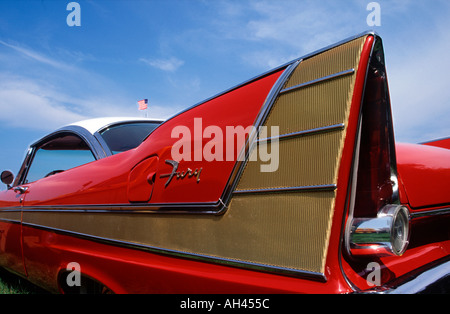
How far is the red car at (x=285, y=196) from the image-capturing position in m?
0.97

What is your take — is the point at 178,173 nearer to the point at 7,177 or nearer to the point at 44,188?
the point at 44,188

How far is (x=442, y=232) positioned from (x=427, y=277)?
54cm

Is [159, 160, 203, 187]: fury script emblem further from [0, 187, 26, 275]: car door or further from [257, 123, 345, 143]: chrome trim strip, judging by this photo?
[0, 187, 26, 275]: car door

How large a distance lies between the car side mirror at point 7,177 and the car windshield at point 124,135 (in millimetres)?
1726

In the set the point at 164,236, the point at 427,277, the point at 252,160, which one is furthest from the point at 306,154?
the point at 164,236

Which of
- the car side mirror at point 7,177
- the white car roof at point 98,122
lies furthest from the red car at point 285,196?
the car side mirror at point 7,177

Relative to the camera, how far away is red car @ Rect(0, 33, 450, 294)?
970 mm

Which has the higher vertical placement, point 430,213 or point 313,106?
point 313,106

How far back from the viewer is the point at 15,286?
3.39m

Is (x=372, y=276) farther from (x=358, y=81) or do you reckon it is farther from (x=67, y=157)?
(x=67, y=157)

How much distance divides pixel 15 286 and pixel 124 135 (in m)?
2.06

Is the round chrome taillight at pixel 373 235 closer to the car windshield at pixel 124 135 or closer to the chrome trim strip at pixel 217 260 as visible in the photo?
the chrome trim strip at pixel 217 260

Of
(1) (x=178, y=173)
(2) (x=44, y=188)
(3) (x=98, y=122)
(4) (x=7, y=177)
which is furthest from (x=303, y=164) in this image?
(4) (x=7, y=177)
